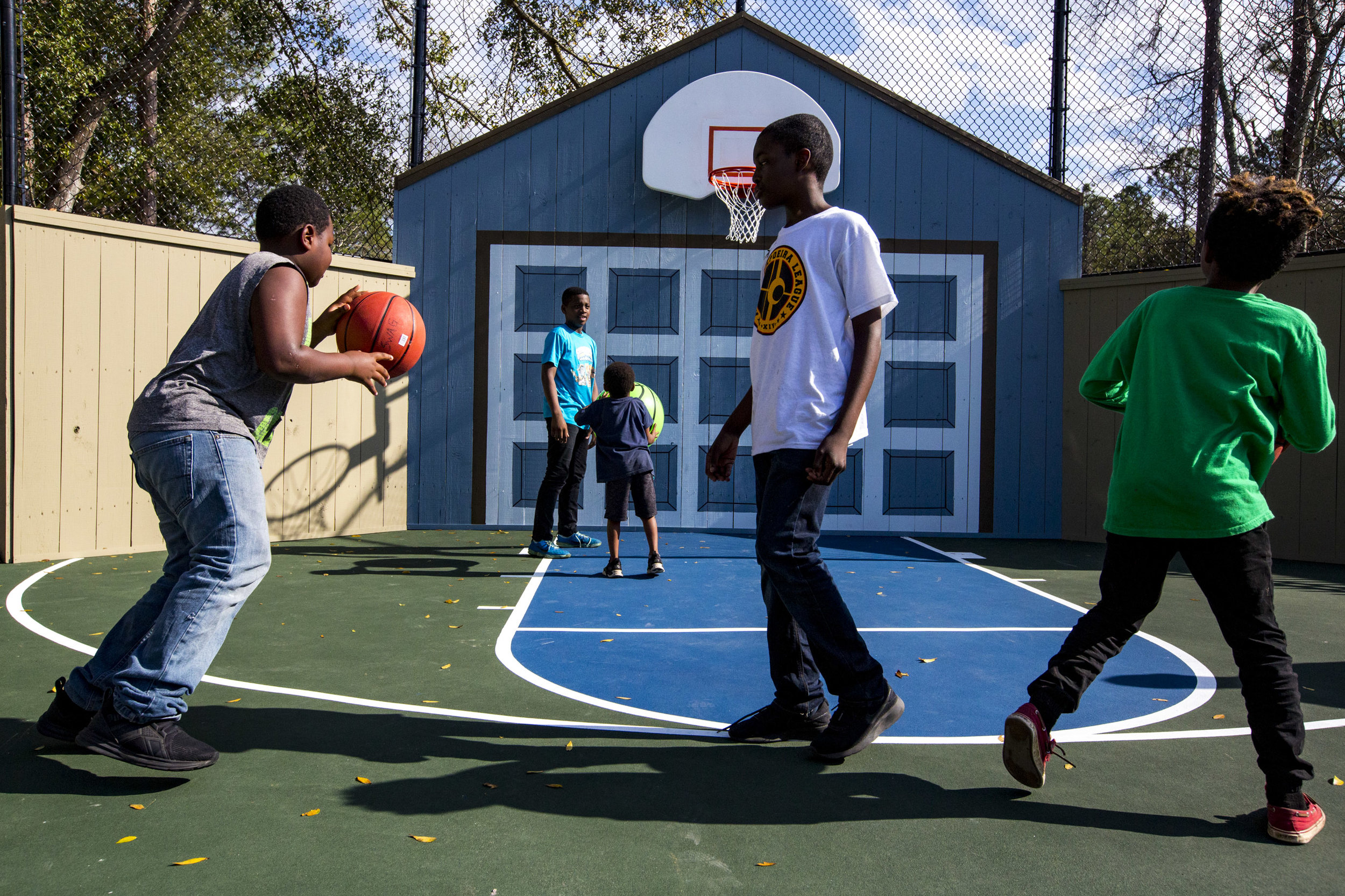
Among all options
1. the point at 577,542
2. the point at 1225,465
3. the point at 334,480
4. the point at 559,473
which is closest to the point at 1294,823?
the point at 1225,465

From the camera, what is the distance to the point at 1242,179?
2.73 metres

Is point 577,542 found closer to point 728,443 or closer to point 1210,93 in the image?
point 728,443

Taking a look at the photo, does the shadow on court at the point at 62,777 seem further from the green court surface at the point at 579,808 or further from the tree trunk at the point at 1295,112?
the tree trunk at the point at 1295,112

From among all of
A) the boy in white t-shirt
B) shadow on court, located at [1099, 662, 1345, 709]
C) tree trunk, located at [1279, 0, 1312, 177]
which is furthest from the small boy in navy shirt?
tree trunk, located at [1279, 0, 1312, 177]

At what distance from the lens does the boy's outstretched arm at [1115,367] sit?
9.02ft

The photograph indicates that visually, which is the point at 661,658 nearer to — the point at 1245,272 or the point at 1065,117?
the point at 1245,272

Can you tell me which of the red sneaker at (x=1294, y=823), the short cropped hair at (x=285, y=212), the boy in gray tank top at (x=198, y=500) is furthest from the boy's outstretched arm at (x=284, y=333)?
the red sneaker at (x=1294, y=823)

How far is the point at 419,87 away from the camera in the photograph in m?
9.60

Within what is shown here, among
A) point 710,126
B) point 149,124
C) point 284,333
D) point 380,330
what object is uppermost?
point 149,124

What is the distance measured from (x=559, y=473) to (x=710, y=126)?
13.5 ft

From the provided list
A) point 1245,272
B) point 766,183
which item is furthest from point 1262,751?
point 766,183

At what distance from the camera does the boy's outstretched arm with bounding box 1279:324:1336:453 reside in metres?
2.49

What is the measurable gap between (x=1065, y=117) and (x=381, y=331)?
8.52m

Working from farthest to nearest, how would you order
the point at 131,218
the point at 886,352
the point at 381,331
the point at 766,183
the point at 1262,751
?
the point at 131,218 → the point at 886,352 → the point at 381,331 → the point at 766,183 → the point at 1262,751
